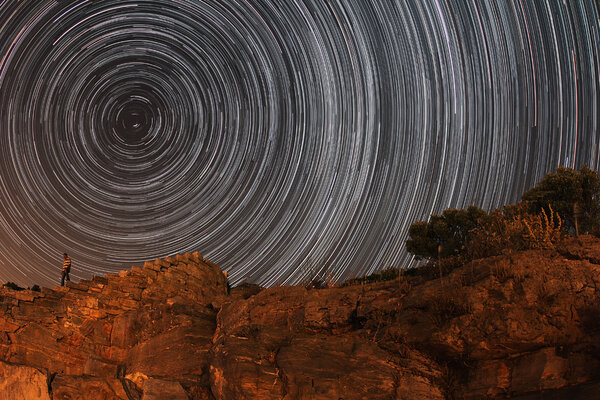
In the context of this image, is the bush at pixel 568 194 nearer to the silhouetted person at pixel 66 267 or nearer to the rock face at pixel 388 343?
the rock face at pixel 388 343

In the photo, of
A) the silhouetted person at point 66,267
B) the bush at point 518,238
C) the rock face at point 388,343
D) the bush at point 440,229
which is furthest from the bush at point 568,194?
the silhouetted person at point 66,267

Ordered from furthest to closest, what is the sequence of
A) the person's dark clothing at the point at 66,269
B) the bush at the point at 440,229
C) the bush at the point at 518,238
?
the person's dark clothing at the point at 66,269, the bush at the point at 440,229, the bush at the point at 518,238

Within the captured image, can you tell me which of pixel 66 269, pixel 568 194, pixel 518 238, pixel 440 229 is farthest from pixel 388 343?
pixel 66 269

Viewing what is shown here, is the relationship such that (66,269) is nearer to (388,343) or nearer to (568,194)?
(388,343)

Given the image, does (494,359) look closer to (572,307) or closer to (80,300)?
(572,307)

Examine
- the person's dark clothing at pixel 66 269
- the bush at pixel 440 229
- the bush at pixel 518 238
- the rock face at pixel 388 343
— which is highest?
the bush at pixel 440 229

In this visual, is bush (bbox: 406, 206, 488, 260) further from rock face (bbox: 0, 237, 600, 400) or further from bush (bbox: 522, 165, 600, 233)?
rock face (bbox: 0, 237, 600, 400)

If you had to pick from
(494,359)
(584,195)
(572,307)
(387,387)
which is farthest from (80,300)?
(584,195)

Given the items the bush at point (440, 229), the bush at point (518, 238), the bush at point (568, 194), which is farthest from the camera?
the bush at point (440, 229)

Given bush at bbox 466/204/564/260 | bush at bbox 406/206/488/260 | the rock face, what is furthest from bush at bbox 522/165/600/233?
the rock face
